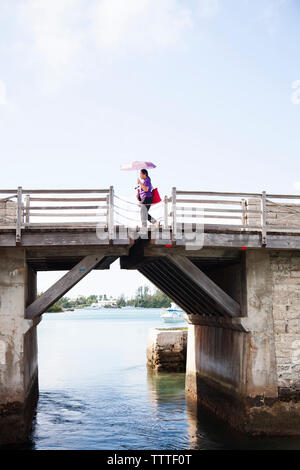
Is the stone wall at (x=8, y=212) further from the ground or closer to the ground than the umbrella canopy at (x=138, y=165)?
closer to the ground

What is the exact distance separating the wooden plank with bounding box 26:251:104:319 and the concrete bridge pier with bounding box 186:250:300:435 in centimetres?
394

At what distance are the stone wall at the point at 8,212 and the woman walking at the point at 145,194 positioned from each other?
10.4 feet

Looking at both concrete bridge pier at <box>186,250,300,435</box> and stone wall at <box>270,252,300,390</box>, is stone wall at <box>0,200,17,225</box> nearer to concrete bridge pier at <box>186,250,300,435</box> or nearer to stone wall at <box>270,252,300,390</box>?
concrete bridge pier at <box>186,250,300,435</box>

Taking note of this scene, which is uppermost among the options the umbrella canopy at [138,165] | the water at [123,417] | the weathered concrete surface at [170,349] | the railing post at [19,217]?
the umbrella canopy at [138,165]

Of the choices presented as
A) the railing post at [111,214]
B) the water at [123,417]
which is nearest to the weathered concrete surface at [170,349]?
the water at [123,417]

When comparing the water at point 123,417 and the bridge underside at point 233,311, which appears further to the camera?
the water at point 123,417

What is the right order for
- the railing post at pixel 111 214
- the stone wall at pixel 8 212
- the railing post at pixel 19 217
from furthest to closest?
the stone wall at pixel 8 212 < the railing post at pixel 111 214 < the railing post at pixel 19 217

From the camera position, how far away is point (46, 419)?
51.8ft

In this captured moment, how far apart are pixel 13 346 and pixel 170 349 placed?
14874 millimetres

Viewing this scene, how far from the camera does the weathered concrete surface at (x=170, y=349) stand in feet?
84.2

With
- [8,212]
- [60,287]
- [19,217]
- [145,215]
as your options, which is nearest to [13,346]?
[60,287]

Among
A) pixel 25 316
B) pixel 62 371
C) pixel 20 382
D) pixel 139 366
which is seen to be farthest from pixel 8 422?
pixel 139 366

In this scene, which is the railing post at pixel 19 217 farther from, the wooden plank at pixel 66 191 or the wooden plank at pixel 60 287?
the wooden plank at pixel 60 287

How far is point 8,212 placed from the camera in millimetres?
12805
